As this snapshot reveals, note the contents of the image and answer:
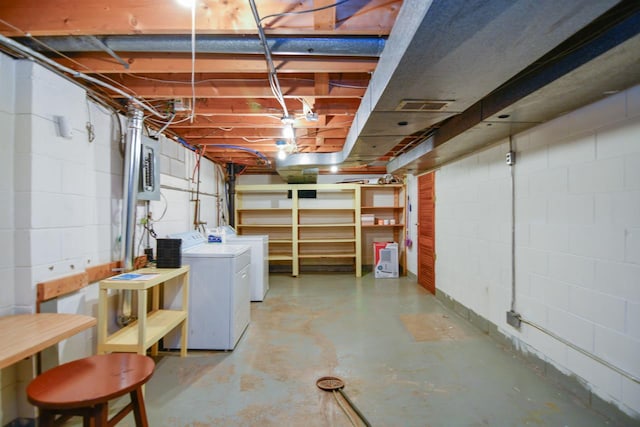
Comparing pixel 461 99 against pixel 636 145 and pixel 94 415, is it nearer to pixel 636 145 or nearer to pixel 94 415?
pixel 636 145

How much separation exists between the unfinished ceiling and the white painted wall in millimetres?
242

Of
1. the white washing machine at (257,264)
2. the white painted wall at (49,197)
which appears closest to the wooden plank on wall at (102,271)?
the white painted wall at (49,197)

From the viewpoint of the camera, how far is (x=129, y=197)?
232cm

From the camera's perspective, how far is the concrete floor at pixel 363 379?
176cm

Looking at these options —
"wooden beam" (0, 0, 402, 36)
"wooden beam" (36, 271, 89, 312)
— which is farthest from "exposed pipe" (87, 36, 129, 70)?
"wooden beam" (36, 271, 89, 312)

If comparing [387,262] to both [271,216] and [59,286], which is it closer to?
[271,216]

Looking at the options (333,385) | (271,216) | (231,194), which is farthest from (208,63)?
(271,216)

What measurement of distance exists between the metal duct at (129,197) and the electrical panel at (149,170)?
116mm

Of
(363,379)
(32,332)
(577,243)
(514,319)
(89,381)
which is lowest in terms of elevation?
Answer: (363,379)

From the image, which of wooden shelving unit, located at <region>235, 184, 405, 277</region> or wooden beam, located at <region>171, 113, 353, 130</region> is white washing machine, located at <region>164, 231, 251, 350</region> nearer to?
wooden beam, located at <region>171, 113, 353, 130</region>

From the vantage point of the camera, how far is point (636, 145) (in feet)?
5.21

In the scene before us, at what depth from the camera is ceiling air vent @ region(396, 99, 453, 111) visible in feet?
5.92

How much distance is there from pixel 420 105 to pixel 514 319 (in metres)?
2.06

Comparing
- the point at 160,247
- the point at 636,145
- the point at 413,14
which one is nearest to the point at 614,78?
the point at 636,145
